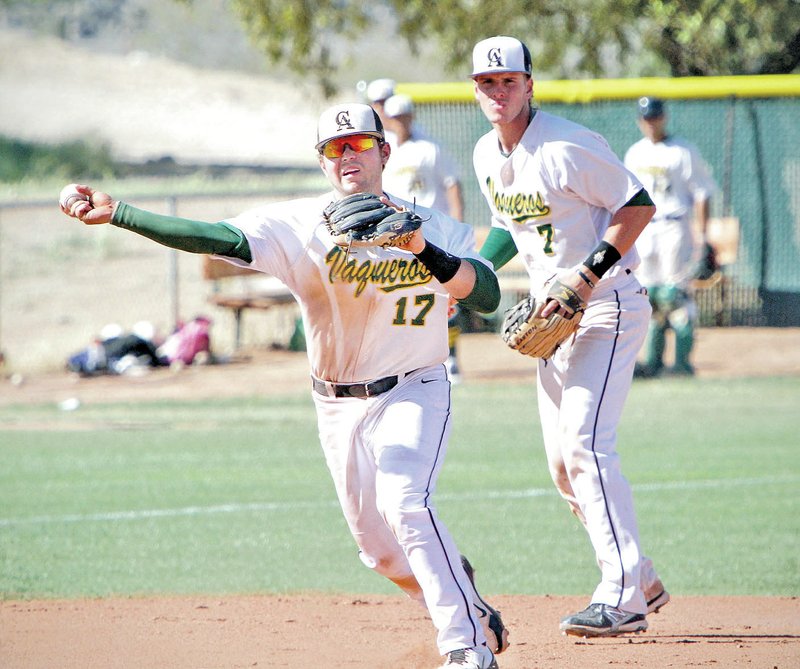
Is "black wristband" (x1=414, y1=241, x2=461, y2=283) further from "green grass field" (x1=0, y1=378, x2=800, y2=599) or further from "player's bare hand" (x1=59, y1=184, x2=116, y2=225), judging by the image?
"green grass field" (x1=0, y1=378, x2=800, y2=599)

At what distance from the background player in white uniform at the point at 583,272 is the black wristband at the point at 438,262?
2.72 ft

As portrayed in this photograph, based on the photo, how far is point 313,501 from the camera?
8.65m

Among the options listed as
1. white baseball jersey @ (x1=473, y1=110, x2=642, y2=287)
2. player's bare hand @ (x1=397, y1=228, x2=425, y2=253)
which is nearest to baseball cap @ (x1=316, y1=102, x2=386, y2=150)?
player's bare hand @ (x1=397, y1=228, x2=425, y2=253)

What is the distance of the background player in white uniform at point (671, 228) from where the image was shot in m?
13.3

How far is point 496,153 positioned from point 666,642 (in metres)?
2.16

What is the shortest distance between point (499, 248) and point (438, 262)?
38.0 inches

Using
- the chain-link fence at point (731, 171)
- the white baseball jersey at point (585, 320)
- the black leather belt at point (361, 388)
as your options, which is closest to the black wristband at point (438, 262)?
the black leather belt at point (361, 388)

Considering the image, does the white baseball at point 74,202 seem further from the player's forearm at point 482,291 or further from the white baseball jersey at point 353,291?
the player's forearm at point 482,291

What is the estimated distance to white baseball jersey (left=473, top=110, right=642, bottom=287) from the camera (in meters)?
5.55

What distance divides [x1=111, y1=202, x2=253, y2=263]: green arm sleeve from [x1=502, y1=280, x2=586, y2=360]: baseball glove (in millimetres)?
1335

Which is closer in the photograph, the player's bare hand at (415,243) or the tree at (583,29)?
the player's bare hand at (415,243)

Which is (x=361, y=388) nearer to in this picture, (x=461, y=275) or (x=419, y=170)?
(x=461, y=275)

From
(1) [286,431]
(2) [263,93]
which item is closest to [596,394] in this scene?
(1) [286,431]

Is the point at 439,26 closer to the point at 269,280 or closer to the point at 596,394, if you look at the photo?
the point at 269,280
